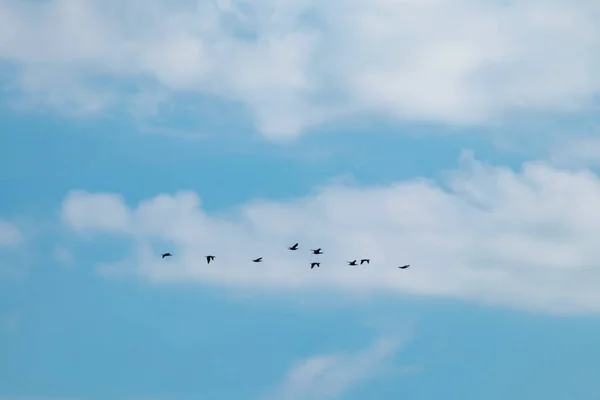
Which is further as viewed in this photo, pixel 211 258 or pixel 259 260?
pixel 259 260

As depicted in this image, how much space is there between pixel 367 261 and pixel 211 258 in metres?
27.8

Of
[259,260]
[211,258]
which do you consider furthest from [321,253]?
[211,258]

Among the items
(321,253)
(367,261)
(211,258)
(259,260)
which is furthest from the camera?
(367,261)

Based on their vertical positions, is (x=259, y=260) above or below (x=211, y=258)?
below

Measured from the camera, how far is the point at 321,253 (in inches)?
576

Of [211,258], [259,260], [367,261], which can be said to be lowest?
[367,261]

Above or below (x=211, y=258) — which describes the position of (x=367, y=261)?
below

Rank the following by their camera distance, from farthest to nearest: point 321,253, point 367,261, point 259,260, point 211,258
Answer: point 367,261, point 259,260, point 321,253, point 211,258

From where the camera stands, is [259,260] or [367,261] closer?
[259,260]

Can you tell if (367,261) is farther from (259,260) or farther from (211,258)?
(211,258)

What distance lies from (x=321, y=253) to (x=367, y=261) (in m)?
11.9

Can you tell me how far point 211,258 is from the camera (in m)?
12.1

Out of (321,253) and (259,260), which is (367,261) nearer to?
→ (321,253)

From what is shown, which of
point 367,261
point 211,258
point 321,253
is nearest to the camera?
point 211,258
